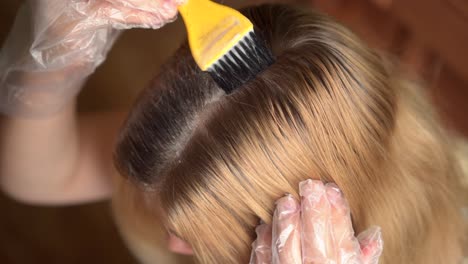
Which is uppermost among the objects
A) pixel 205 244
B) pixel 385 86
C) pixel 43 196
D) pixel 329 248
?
pixel 385 86

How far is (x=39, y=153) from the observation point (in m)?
0.87

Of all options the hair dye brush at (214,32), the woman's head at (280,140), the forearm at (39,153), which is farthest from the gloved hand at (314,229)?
the forearm at (39,153)

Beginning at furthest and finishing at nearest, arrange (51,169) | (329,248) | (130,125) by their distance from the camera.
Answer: (51,169), (130,125), (329,248)

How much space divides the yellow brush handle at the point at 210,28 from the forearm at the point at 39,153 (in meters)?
0.36

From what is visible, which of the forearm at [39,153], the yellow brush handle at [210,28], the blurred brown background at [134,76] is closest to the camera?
the yellow brush handle at [210,28]

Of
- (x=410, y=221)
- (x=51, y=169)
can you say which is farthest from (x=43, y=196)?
(x=410, y=221)

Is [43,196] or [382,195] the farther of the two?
[43,196]

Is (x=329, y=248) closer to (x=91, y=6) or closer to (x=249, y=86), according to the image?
(x=249, y=86)

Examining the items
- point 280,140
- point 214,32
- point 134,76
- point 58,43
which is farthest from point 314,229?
point 134,76

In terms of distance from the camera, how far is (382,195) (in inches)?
25.8

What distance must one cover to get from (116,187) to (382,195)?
44 centimetres

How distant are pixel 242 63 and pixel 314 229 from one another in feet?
0.56

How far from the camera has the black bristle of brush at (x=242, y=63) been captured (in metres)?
0.54

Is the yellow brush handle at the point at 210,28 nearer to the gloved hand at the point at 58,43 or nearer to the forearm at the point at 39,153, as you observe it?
the gloved hand at the point at 58,43
